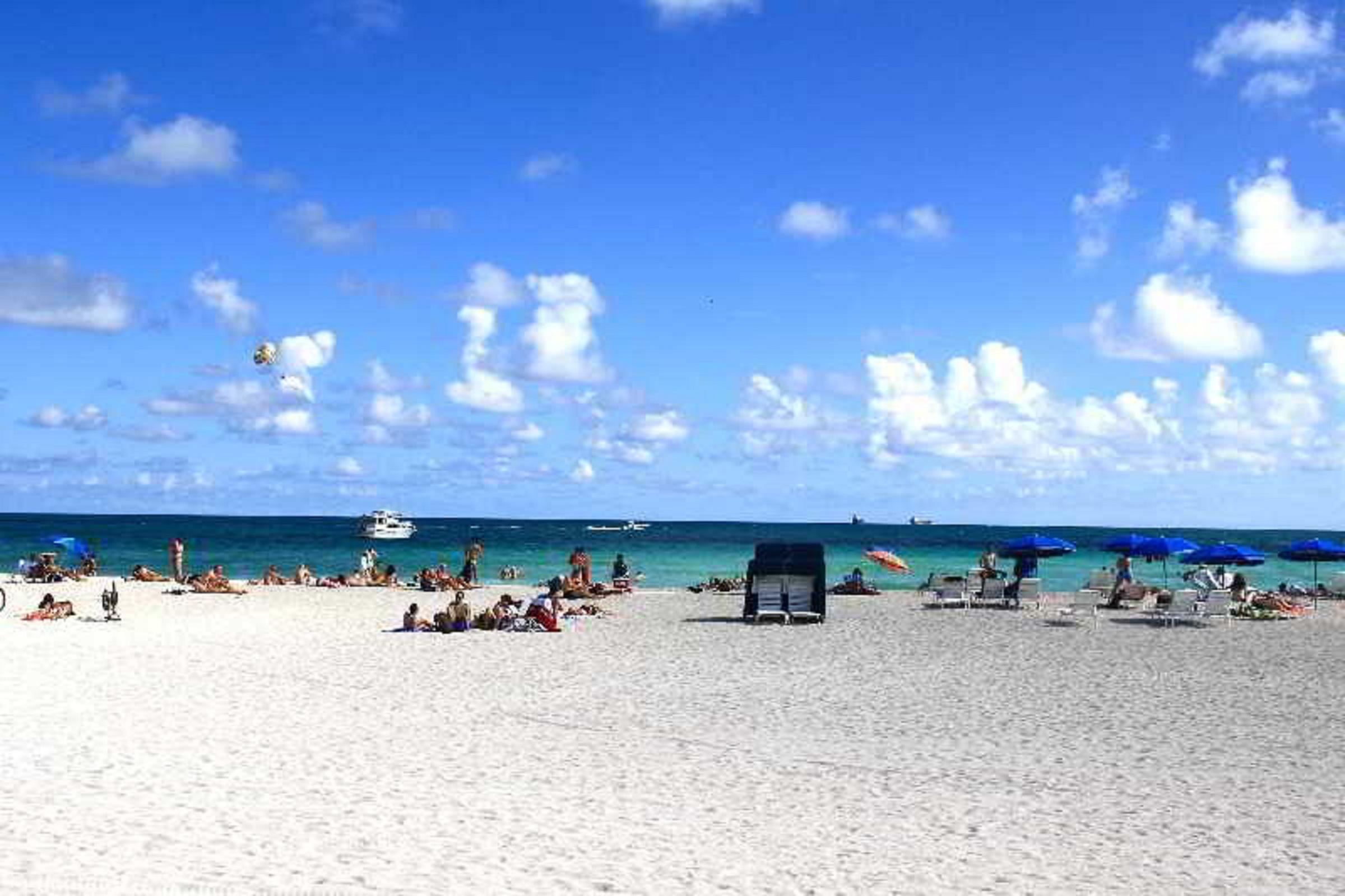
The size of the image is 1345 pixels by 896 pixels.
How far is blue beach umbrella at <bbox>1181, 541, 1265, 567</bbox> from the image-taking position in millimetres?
27297

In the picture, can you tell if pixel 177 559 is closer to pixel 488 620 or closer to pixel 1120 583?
pixel 488 620

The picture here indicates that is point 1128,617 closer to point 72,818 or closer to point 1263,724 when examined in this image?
point 1263,724

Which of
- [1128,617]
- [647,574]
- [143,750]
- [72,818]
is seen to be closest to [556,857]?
[72,818]

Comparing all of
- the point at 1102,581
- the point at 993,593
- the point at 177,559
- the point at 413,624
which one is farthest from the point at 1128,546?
the point at 177,559

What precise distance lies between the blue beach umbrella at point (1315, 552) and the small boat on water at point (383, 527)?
283 feet

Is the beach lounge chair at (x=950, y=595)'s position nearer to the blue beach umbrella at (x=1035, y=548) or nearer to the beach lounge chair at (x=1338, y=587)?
the blue beach umbrella at (x=1035, y=548)

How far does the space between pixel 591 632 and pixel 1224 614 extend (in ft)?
42.6

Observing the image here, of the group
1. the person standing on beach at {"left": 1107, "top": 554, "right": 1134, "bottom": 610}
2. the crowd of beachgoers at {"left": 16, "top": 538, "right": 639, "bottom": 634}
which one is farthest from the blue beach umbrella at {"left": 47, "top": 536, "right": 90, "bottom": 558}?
the person standing on beach at {"left": 1107, "top": 554, "right": 1134, "bottom": 610}

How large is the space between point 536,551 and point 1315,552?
59543 mm

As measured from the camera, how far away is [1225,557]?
27359 mm

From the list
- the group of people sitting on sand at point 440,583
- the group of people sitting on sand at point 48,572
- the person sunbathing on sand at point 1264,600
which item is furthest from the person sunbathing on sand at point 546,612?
the group of people sitting on sand at point 48,572

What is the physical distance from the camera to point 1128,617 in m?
25.7

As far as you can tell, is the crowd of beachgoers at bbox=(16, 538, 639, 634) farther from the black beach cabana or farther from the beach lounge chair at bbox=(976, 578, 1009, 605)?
the beach lounge chair at bbox=(976, 578, 1009, 605)

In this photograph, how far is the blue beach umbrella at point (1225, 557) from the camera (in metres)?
27.3
